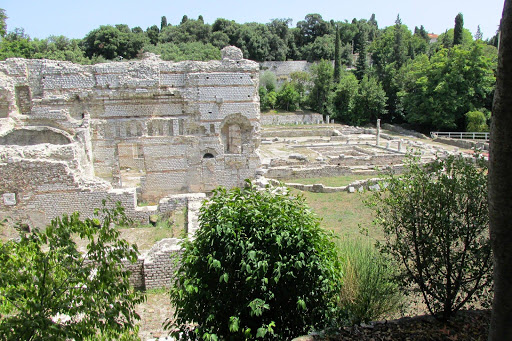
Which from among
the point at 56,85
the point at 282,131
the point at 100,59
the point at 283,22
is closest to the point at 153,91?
the point at 56,85

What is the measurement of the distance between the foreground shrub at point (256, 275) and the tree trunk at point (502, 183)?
1903 millimetres

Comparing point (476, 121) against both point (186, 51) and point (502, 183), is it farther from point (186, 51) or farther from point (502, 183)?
point (186, 51)

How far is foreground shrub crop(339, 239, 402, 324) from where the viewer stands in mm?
5535

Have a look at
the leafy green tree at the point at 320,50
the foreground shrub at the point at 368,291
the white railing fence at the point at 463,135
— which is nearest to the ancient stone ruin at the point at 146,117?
the foreground shrub at the point at 368,291

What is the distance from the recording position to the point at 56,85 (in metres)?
14.5

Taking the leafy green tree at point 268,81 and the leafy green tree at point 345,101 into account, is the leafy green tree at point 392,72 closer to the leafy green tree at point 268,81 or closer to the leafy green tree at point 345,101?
the leafy green tree at point 345,101

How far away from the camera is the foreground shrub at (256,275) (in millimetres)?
4312

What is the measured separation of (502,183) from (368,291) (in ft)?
11.0

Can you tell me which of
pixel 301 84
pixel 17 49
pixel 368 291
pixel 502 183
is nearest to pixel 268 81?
pixel 301 84

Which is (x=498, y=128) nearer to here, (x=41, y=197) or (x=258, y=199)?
(x=258, y=199)

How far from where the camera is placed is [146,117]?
15.4 meters

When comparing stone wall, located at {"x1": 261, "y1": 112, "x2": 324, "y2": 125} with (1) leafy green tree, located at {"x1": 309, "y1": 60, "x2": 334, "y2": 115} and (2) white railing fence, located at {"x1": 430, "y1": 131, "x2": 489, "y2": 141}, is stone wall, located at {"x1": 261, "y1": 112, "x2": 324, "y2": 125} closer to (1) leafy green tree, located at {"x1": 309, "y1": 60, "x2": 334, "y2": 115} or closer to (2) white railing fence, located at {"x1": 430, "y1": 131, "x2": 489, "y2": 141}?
(1) leafy green tree, located at {"x1": 309, "y1": 60, "x2": 334, "y2": 115}

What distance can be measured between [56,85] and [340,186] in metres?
12.6

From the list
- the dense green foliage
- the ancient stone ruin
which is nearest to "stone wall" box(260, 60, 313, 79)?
the dense green foliage
